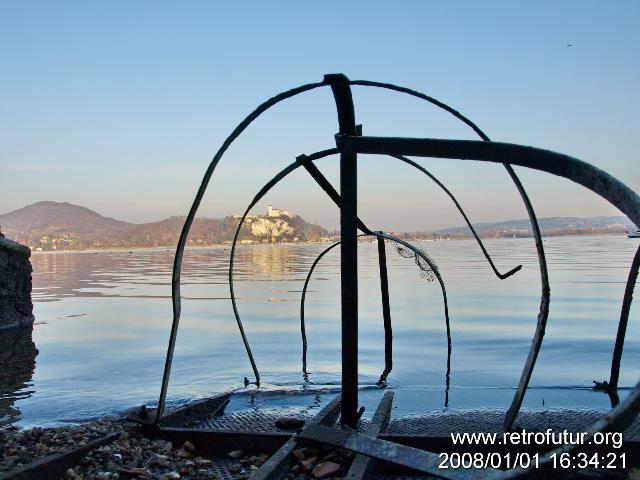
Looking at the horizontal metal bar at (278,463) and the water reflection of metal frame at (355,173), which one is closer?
the water reflection of metal frame at (355,173)

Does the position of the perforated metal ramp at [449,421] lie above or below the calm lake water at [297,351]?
above

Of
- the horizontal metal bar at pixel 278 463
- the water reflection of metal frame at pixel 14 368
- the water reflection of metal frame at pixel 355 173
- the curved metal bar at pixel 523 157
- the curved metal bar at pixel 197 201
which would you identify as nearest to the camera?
the curved metal bar at pixel 523 157

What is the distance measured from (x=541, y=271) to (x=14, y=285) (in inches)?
598

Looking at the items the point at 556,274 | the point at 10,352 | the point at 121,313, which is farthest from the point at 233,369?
the point at 556,274

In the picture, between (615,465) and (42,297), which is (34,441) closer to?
(615,465)

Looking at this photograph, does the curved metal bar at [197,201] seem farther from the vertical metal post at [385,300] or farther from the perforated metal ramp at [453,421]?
the vertical metal post at [385,300]

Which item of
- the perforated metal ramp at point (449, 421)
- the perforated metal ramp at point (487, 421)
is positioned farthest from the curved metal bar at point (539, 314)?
the perforated metal ramp at point (487, 421)

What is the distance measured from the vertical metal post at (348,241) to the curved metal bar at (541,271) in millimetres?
357

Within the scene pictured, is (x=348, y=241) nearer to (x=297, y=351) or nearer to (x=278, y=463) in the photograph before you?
(x=278, y=463)

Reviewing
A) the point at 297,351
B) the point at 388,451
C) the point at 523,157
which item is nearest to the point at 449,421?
the point at 388,451

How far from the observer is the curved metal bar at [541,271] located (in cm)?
454

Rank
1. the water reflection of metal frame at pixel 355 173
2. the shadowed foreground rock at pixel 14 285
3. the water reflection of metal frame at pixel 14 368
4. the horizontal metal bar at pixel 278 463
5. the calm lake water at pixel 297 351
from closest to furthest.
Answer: the water reflection of metal frame at pixel 355 173, the horizontal metal bar at pixel 278 463, the water reflection of metal frame at pixel 14 368, the calm lake water at pixel 297 351, the shadowed foreground rock at pixel 14 285

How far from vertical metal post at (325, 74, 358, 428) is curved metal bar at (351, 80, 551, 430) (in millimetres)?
357

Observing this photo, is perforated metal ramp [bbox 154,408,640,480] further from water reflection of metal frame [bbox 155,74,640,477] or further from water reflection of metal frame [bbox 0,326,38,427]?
water reflection of metal frame [bbox 0,326,38,427]
